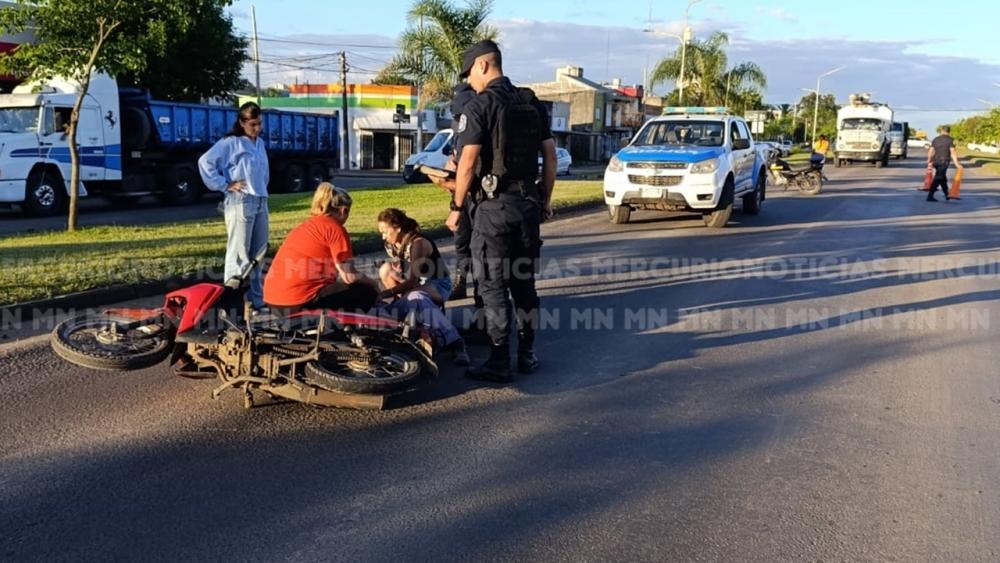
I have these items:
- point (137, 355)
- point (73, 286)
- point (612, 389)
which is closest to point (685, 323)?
point (612, 389)

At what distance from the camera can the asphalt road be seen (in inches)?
138

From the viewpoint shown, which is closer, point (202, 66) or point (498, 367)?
A: point (498, 367)

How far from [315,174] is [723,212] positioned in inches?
617

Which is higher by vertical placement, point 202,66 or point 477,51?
point 202,66

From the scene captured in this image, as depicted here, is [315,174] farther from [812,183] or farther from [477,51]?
[477,51]

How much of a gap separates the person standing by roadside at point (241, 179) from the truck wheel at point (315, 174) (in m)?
19.3

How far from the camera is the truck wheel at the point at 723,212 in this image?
559 inches

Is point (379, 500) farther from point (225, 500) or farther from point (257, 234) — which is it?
point (257, 234)

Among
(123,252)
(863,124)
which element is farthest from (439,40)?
(863,124)

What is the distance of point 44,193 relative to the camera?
17.5m

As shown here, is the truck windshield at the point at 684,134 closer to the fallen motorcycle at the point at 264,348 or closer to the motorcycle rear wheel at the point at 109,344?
the fallen motorcycle at the point at 264,348

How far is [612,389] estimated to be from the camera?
5535 millimetres

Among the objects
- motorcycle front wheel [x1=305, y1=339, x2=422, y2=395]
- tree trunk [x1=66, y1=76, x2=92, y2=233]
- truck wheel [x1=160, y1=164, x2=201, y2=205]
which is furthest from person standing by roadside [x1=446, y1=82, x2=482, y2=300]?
truck wheel [x1=160, y1=164, x2=201, y2=205]

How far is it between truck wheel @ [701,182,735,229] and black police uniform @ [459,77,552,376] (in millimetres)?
9226
